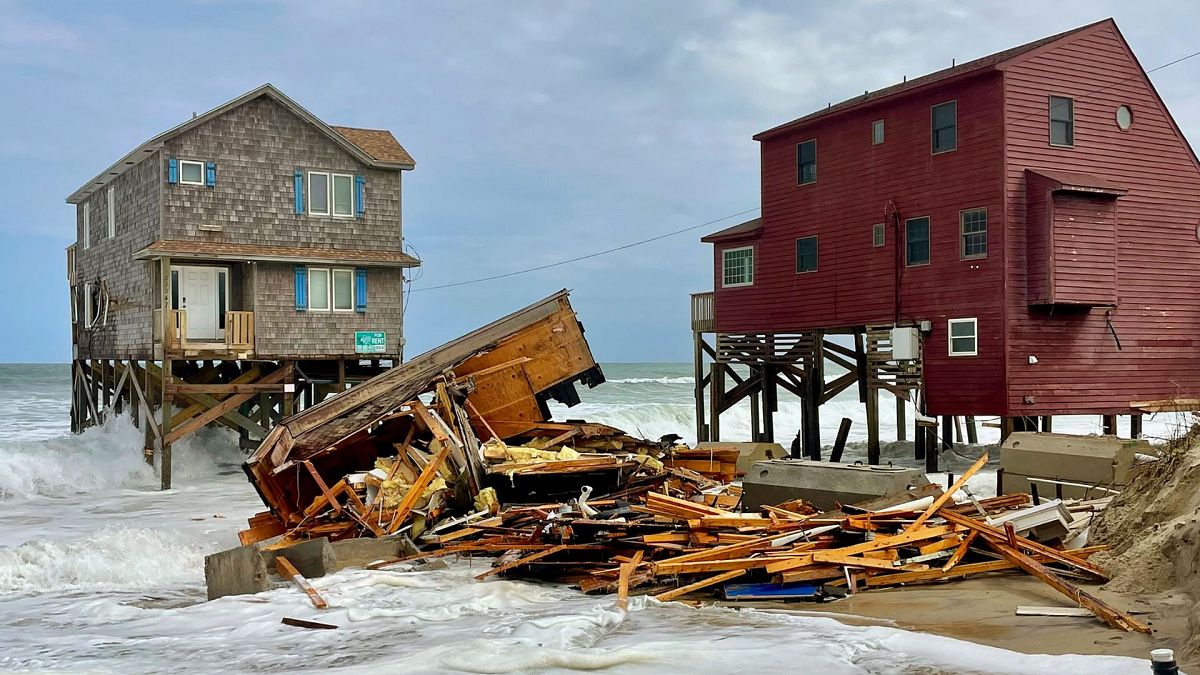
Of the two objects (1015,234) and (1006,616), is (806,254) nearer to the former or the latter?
(1015,234)

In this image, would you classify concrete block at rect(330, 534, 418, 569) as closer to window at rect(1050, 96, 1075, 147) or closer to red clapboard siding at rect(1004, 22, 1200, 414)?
red clapboard siding at rect(1004, 22, 1200, 414)

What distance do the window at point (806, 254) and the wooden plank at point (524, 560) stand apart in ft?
61.5

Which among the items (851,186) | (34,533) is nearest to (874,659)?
(34,533)

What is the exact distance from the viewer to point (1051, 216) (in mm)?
24109

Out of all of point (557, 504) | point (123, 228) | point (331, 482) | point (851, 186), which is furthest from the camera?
point (123, 228)

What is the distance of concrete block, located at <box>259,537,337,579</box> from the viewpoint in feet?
42.2

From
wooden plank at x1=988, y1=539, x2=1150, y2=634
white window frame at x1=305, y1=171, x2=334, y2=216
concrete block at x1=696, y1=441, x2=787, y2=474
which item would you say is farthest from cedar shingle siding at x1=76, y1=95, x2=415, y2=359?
wooden plank at x1=988, y1=539, x2=1150, y2=634

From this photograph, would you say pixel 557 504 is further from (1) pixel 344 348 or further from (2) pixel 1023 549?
(1) pixel 344 348

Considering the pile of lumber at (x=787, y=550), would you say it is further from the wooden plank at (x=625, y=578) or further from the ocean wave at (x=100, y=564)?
the ocean wave at (x=100, y=564)

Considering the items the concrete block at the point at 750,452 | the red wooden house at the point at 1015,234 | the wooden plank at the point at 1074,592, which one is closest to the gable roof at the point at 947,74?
the red wooden house at the point at 1015,234

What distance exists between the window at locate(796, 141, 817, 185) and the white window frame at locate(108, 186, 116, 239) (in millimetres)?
19645

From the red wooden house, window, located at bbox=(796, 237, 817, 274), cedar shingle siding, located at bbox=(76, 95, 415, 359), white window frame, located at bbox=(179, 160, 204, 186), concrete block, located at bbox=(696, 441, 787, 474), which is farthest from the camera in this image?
window, located at bbox=(796, 237, 817, 274)

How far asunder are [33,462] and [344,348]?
862 centimetres

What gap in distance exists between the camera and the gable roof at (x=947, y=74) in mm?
24781
